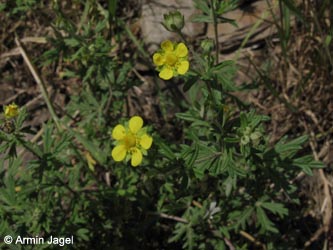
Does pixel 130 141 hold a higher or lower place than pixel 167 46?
lower

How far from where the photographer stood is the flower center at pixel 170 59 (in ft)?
8.82

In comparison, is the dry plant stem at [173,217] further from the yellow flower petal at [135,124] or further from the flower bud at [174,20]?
the flower bud at [174,20]

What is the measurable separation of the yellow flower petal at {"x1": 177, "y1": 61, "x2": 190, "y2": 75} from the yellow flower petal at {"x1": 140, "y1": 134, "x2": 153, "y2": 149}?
41cm

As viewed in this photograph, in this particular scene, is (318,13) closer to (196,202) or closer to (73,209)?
(196,202)

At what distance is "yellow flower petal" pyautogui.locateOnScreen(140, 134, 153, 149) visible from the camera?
2.67 meters

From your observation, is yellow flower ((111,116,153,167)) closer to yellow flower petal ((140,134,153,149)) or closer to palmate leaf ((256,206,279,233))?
yellow flower petal ((140,134,153,149))

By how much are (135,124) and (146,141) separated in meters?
0.14

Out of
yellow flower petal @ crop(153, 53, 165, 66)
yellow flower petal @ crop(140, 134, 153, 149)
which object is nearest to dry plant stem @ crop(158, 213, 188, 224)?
yellow flower petal @ crop(140, 134, 153, 149)

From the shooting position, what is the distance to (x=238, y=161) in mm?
3336

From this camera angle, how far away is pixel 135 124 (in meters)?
2.76

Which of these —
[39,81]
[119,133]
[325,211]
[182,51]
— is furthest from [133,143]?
[39,81]

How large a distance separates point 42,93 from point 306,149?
8.01 feet

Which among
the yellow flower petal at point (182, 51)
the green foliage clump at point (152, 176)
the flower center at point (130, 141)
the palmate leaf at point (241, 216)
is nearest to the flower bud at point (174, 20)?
the yellow flower petal at point (182, 51)

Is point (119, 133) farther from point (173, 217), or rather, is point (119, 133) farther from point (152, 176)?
point (173, 217)
